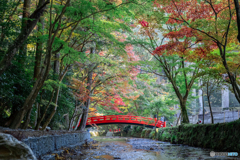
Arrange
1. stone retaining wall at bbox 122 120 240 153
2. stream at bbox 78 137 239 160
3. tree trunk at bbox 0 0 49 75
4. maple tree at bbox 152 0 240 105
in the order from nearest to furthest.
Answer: tree trunk at bbox 0 0 49 75
stream at bbox 78 137 239 160
stone retaining wall at bbox 122 120 240 153
maple tree at bbox 152 0 240 105

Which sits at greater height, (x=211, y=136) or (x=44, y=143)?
(x=44, y=143)

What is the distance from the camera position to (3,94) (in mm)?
5406

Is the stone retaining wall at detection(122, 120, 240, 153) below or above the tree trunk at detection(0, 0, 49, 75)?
below

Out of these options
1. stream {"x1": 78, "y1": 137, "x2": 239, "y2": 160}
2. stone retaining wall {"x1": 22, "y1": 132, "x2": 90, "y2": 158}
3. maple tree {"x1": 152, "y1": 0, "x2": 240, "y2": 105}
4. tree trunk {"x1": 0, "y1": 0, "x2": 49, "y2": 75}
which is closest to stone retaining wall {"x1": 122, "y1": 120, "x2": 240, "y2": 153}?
stream {"x1": 78, "y1": 137, "x2": 239, "y2": 160}

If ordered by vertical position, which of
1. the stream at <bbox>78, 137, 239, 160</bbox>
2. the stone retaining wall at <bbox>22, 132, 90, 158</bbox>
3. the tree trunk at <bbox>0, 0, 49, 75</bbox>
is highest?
the tree trunk at <bbox>0, 0, 49, 75</bbox>

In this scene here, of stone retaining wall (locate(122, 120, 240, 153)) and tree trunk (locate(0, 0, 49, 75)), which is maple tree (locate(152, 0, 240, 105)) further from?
tree trunk (locate(0, 0, 49, 75))

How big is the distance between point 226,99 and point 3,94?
18756 mm


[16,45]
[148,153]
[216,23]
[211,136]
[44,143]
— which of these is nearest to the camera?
[44,143]

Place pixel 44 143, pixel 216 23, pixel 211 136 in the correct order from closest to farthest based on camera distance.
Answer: pixel 44 143
pixel 216 23
pixel 211 136

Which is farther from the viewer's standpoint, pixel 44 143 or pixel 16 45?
pixel 16 45

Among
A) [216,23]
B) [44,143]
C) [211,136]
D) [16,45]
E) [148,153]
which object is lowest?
[148,153]

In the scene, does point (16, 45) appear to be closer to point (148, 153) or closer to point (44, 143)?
point (44, 143)

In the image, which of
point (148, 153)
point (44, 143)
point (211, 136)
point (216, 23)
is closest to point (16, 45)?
point (44, 143)

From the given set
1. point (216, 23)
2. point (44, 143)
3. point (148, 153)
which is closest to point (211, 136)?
point (148, 153)
